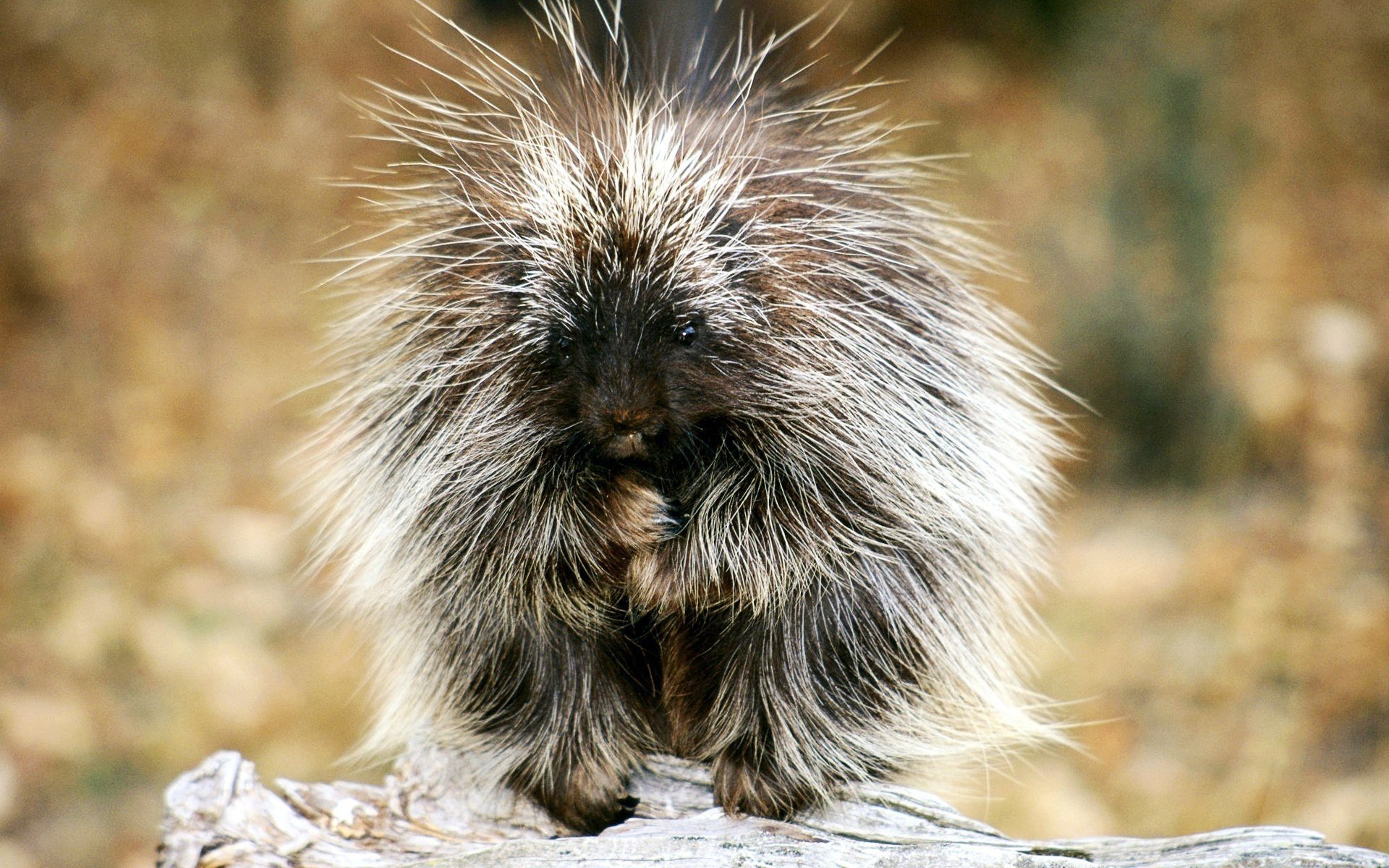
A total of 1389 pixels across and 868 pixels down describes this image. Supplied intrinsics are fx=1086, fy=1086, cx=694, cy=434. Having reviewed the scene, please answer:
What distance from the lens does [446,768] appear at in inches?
94.5

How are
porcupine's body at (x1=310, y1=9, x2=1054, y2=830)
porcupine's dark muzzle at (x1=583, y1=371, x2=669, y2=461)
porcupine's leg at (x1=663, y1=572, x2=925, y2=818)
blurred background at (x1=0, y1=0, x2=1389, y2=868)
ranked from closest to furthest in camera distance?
1. porcupine's dark muzzle at (x1=583, y1=371, x2=669, y2=461)
2. porcupine's body at (x1=310, y1=9, x2=1054, y2=830)
3. porcupine's leg at (x1=663, y1=572, x2=925, y2=818)
4. blurred background at (x1=0, y1=0, x2=1389, y2=868)

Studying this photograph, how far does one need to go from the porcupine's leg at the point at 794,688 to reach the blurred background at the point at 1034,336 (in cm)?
212

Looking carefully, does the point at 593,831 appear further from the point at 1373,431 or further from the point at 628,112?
the point at 1373,431

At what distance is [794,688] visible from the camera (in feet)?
6.77

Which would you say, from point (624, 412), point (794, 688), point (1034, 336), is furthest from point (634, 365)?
point (1034, 336)

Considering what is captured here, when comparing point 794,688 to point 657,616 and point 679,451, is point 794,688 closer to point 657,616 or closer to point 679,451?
point 657,616

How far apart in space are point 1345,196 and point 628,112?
3.60m

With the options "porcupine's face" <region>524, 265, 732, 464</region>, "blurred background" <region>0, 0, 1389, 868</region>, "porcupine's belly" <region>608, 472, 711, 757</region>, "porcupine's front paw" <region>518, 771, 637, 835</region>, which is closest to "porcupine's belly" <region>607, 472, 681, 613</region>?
"porcupine's belly" <region>608, 472, 711, 757</region>

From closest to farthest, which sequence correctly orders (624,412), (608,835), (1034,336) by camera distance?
(624,412) → (608,835) → (1034,336)

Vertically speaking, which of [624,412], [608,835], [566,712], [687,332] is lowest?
[608,835]

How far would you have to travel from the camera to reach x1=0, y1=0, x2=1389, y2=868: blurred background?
159 inches

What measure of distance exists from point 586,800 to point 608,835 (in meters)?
0.11

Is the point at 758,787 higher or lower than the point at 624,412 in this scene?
lower

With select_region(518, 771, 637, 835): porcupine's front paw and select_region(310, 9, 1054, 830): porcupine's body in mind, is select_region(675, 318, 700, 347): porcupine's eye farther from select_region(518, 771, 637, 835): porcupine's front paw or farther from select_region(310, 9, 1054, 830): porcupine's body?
select_region(518, 771, 637, 835): porcupine's front paw
